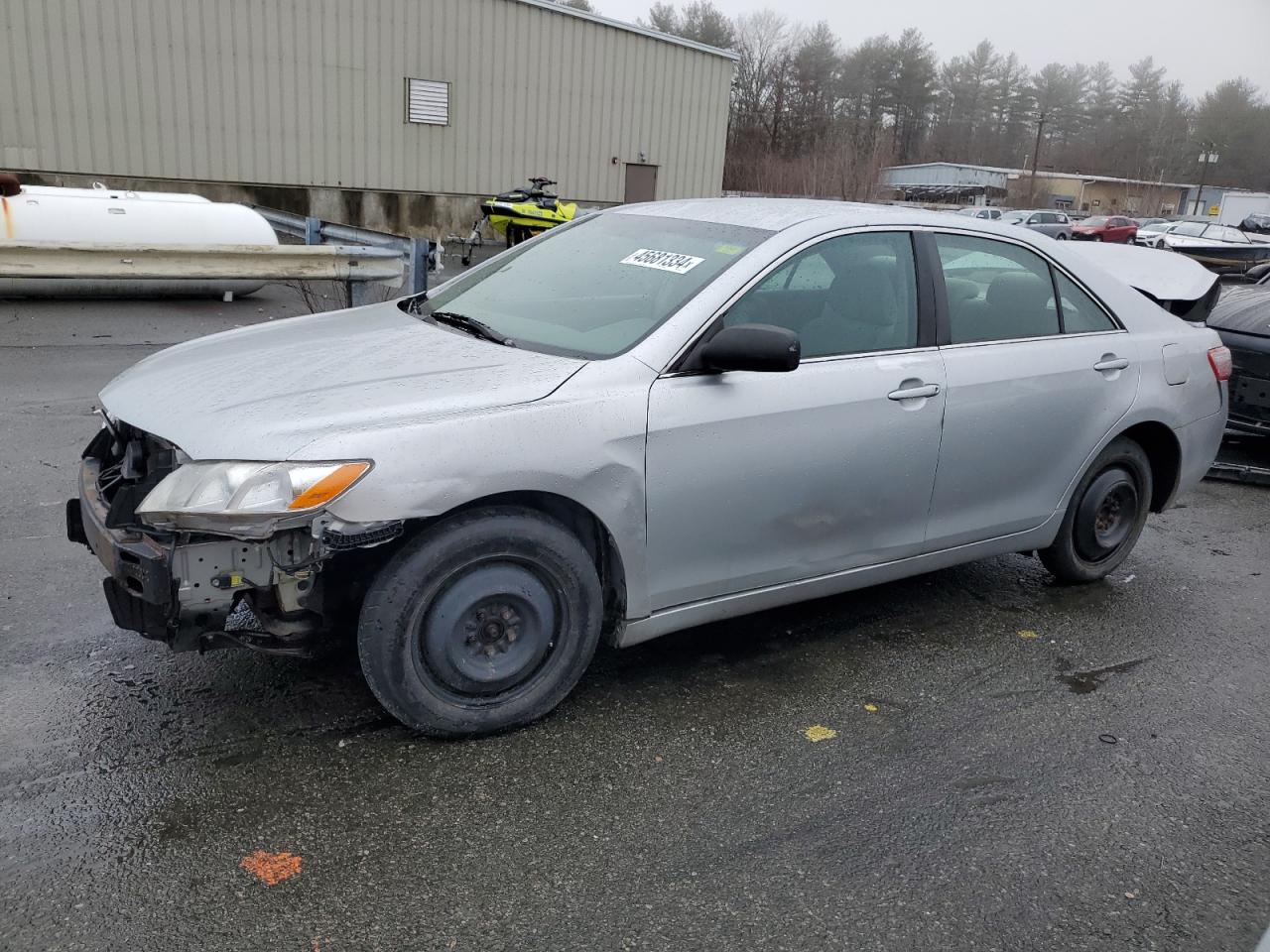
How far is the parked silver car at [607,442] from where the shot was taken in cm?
291

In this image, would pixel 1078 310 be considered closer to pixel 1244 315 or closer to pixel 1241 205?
pixel 1244 315

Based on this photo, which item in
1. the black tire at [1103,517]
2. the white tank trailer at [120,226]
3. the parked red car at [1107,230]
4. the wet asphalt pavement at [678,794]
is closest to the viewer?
the wet asphalt pavement at [678,794]

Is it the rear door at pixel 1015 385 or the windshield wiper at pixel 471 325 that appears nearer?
the windshield wiper at pixel 471 325

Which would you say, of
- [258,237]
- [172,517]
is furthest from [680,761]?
[258,237]

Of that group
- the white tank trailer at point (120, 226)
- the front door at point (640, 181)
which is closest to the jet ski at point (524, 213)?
the white tank trailer at point (120, 226)

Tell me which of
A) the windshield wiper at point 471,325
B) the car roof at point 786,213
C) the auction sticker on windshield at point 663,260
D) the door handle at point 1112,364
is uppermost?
the car roof at point 786,213

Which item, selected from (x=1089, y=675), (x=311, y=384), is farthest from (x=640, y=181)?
(x=311, y=384)

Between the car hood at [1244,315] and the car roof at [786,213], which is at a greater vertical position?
the car roof at [786,213]

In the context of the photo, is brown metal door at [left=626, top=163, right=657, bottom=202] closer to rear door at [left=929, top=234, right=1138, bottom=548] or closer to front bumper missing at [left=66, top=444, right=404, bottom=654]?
rear door at [left=929, top=234, right=1138, bottom=548]

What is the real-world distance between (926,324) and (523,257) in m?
1.67

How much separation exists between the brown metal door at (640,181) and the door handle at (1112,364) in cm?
2111

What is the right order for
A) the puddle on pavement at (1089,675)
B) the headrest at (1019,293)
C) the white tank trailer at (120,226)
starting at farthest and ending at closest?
the white tank trailer at (120,226) → the headrest at (1019,293) → the puddle on pavement at (1089,675)

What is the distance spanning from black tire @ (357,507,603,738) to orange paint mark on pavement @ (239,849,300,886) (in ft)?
1.81

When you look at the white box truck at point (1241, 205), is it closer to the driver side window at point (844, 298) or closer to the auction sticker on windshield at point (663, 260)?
the driver side window at point (844, 298)
